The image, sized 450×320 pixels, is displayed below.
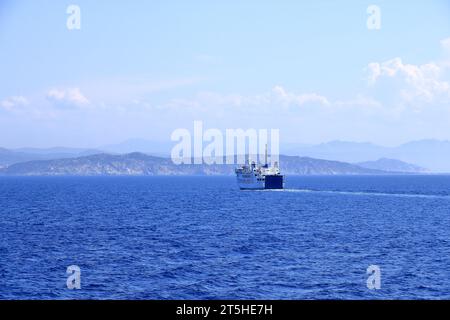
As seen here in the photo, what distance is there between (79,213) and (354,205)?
70.4 meters

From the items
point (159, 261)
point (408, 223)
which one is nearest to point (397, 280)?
point (159, 261)

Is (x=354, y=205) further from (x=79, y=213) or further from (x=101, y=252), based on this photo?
(x=101, y=252)

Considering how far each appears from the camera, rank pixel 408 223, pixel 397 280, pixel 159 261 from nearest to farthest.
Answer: pixel 397 280 < pixel 159 261 < pixel 408 223

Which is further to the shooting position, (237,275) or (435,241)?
(435,241)

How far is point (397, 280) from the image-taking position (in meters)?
50.2
